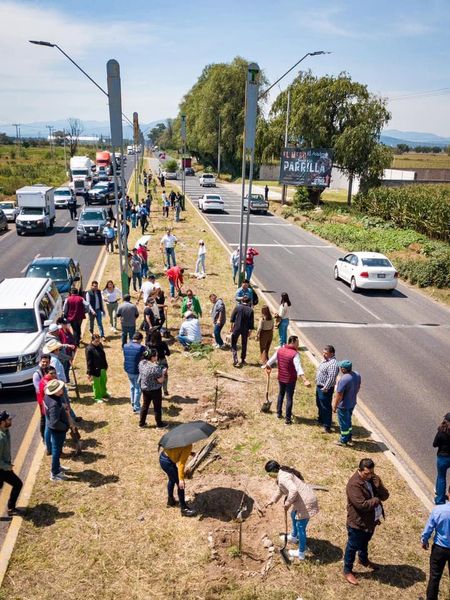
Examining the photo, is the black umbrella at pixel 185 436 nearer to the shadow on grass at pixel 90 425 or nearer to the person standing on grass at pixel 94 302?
the shadow on grass at pixel 90 425

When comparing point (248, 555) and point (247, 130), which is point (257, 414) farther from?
point (247, 130)

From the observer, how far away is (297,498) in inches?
256

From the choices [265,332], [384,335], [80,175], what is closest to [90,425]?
[265,332]

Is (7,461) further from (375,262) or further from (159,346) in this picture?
(375,262)

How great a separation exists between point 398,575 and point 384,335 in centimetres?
1066

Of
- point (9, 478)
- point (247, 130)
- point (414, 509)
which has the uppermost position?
point (247, 130)

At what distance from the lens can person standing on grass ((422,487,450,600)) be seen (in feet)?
19.1

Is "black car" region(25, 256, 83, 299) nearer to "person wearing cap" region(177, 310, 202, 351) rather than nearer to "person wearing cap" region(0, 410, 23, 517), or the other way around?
"person wearing cap" region(177, 310, 202, 351)

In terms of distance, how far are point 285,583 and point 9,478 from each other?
3.94 metres

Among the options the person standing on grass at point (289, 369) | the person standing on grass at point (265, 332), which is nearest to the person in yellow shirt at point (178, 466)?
the person standing on grass at point (289, 369)

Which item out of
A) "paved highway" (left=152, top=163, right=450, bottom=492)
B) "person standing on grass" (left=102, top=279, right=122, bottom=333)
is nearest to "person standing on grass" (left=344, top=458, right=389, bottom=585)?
"paved highway" (left=152, top=163, right=450, bottom=492)

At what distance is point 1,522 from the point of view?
7.43 metres

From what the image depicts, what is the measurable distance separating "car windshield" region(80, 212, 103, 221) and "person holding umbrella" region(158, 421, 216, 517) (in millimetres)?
25071

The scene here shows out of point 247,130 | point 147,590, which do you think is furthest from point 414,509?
point 247,130
